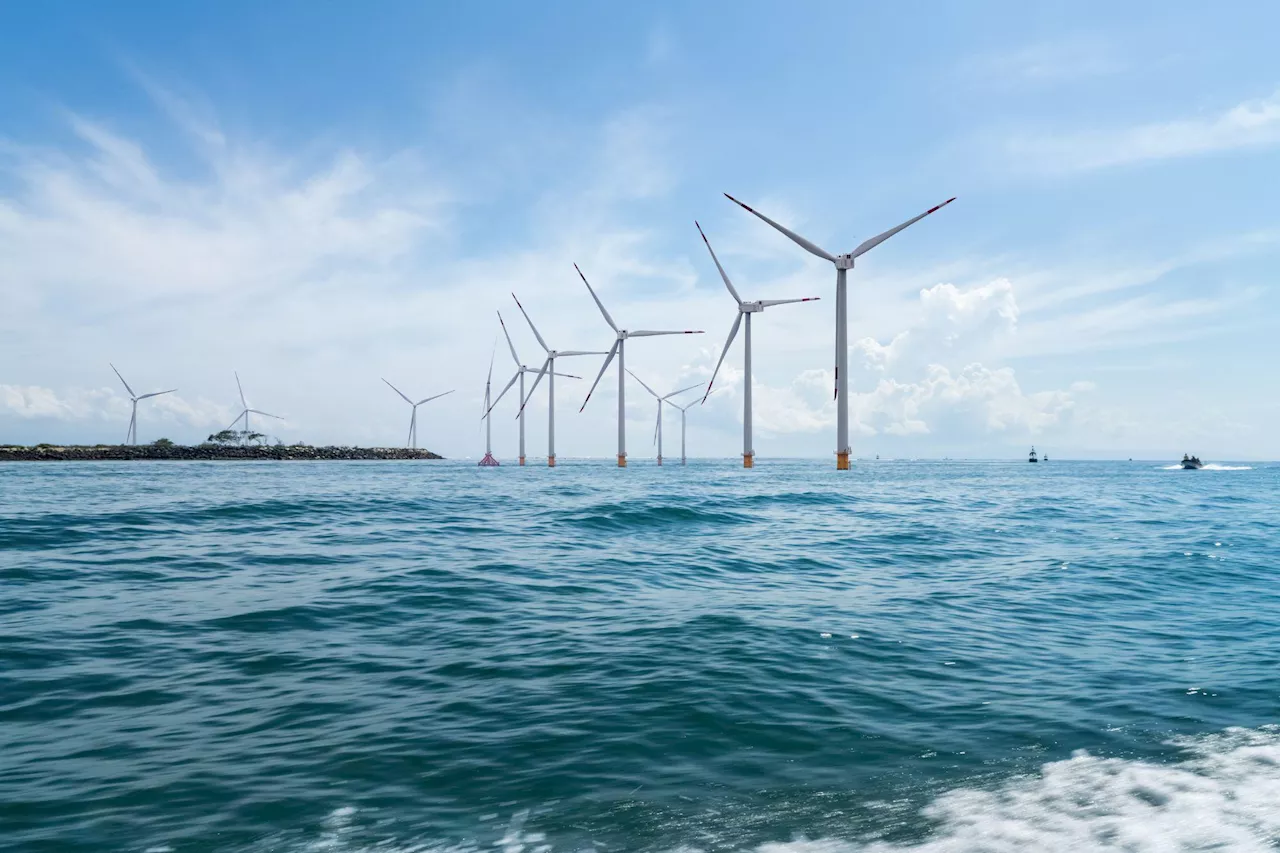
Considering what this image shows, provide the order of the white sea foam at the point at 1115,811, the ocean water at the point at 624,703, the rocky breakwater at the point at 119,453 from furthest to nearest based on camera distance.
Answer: the rocky breakwater at the point at 119,453 < the ocean water at the point at 624,703 < the white sea foam at the point at 1115,811

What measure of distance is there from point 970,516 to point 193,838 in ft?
130

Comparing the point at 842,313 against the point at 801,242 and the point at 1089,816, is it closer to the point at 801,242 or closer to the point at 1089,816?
the point at 801,242

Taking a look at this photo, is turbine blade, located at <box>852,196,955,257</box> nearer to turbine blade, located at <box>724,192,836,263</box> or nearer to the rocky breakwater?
turbine blade, located at <box>724,192,836,263</box>

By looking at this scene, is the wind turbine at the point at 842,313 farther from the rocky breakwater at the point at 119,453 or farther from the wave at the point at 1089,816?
the rocky breakwater at the point at 119,453

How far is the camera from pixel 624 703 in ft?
33.0

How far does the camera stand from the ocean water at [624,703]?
7.05 metres

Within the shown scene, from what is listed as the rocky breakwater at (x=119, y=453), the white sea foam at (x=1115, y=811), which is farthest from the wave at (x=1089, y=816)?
the rocky breakwater at (x=119, y=453)

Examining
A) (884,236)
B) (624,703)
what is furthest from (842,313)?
(624,703)

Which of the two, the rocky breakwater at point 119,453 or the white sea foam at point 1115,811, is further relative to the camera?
the rocky breakwater at point 119,453

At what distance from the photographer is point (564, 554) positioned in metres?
23.7

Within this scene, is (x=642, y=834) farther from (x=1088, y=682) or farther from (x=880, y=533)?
(x=880, y=533)

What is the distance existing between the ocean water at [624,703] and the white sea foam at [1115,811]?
0.12 ft

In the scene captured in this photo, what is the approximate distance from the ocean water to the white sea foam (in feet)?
0.12

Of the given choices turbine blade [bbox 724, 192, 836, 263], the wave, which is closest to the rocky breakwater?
turbine blade [bbox 724, 192, 836, 263]
